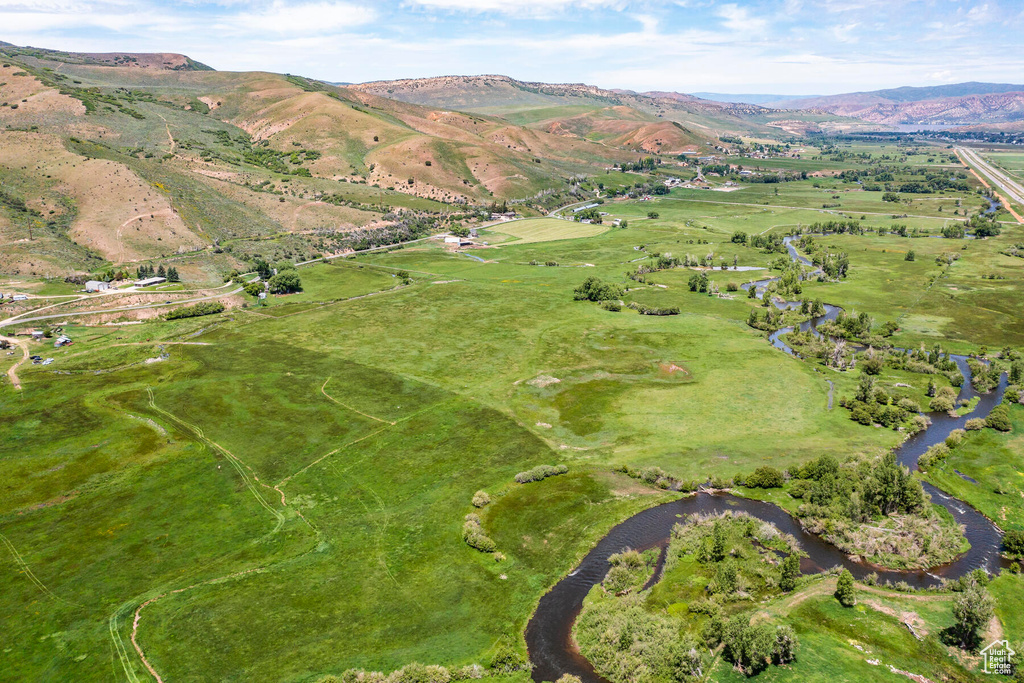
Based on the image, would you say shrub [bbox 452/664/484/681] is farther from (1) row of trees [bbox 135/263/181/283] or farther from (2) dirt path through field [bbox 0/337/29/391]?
(1) row of trees [bbox 135/263/181/283]

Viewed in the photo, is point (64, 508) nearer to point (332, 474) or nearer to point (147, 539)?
point (147, 539)

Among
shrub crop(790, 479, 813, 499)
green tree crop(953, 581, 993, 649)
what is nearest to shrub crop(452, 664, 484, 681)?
green tree crop(953, 581, 993, 649)

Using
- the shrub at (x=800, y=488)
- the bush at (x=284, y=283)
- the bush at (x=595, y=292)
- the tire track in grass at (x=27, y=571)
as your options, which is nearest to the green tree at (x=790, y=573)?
the shrub at (x=800, y=488)

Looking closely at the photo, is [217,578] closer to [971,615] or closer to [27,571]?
[27,571]

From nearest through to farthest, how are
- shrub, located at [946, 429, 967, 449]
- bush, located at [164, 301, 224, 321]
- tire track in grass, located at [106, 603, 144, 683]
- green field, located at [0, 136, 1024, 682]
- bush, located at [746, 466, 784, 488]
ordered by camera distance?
tire track in grass, located at [106, 603, 144, 683], green field, located at [0, 136, 1024, 682], bush, located at [746, 466, 784, 488], shrub, located at [946, 429, 967, 449], bush, located at [164, 301, 224, 321]

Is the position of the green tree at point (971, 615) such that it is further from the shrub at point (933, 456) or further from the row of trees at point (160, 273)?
the row of trees at point (160, 273)

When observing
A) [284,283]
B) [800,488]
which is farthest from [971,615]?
[284,283]
